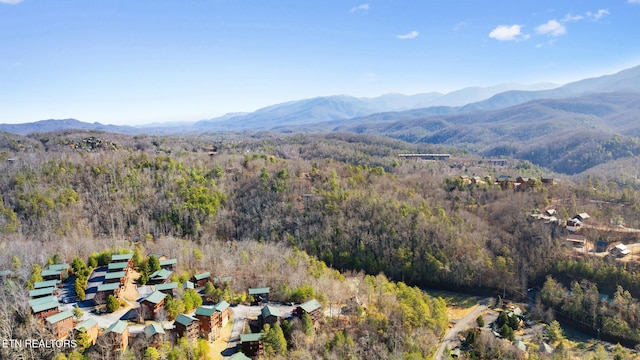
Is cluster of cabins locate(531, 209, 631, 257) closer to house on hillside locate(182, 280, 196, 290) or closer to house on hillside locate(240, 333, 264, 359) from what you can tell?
house on hillside locate(240, 333, 264, 359)

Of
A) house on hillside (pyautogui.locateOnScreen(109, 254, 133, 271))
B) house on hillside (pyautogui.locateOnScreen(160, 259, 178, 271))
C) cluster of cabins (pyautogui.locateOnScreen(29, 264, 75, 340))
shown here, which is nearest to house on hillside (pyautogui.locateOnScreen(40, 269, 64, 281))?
cluster of cabins (pyautogui.locateOnScreen(29, 264, 75, 340))

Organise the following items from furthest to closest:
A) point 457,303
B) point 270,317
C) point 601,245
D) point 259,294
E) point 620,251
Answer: point 601,245 → point 457,303 → point 620,251 → point 259,294 → point 270,317

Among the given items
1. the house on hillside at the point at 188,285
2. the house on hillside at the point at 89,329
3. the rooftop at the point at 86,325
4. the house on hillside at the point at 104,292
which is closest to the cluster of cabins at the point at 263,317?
the house on hillside at the point at 188,285

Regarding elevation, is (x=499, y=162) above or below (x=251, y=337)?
below

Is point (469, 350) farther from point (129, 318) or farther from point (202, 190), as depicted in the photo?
point (202, 190)

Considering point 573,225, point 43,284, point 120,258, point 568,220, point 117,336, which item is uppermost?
point 120,258

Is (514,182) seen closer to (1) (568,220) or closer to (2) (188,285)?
(1) (568,220)

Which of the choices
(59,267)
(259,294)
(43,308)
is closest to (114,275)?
(43,308)
